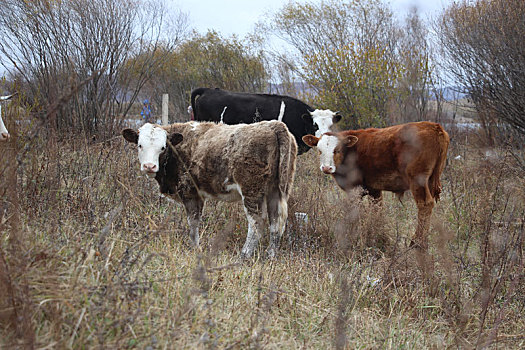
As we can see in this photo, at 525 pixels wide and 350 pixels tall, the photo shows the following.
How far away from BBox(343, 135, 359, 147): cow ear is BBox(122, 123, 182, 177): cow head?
211 centimetres

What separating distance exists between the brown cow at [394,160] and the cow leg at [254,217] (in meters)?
1.27

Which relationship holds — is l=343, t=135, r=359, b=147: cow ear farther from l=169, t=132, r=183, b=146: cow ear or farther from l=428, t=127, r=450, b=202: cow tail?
l=169, t=132, r=183, b=146: cow ear

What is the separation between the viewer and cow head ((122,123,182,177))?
4.73 metres

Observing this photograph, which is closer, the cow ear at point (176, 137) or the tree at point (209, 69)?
the cow ear at point (176, 137)

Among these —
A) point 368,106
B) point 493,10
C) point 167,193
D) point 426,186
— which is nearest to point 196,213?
point 167,193

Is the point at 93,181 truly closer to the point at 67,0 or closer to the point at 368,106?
the point at 67,0

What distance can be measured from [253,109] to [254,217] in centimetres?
496

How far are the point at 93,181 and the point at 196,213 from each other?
1105mm

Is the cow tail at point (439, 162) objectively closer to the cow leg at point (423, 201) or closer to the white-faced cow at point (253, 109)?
the cow leg at point (423, 201)

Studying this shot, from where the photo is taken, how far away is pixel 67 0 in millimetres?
8836

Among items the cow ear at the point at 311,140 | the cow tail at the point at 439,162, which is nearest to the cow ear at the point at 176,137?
the cow ear at the point at 311,140

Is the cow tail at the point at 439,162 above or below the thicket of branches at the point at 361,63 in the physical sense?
below

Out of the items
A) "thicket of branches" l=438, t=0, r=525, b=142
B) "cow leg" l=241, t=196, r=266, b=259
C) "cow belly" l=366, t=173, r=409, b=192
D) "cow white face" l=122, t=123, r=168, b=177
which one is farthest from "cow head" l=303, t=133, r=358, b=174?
"thicket of branches" l=438, t=0, r=525, b=142

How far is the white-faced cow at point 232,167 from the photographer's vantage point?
475 centimetres
